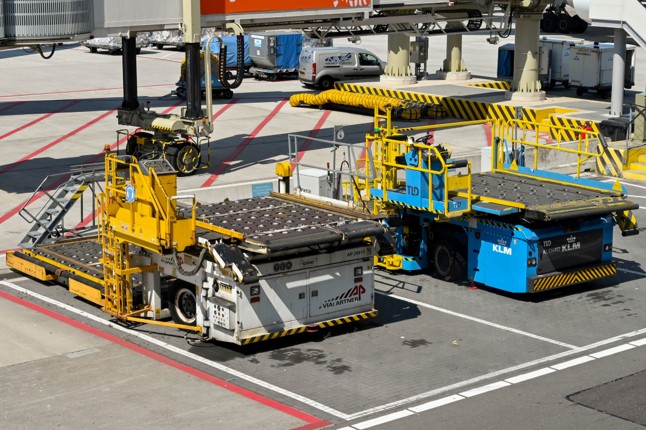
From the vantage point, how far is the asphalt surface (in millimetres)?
14930

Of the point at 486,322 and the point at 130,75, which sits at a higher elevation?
the point at 130,75

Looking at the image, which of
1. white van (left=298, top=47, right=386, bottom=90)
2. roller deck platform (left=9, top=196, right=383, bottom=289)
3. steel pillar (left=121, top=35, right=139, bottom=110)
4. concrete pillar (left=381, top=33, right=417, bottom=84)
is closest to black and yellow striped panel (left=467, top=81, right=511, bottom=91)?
concrete pillar (left=381, top=33, right=417, bottom=84)

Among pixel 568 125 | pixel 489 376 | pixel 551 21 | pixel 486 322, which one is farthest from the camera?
pixel 551 21

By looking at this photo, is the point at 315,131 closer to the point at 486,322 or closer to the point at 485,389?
the point at 486,322

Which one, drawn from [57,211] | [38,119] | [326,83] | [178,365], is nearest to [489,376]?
[178,365]

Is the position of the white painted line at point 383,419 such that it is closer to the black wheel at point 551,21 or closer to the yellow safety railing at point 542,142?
the yellow safety railing at point 542,142


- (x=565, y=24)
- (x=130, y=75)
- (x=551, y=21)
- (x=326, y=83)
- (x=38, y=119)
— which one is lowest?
(x=38, y=119)

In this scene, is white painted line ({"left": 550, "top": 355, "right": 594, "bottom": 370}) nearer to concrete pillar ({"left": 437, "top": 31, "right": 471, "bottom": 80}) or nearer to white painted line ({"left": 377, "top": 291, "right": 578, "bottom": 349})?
white painted line ({"left": 377, "top": 291, "right": 578, "bottom": 349})

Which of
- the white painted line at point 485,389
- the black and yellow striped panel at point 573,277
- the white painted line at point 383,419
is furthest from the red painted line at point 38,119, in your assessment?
the white painted line at point 383,419

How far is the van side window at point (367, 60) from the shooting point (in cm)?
4772

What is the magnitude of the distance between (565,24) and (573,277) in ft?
158

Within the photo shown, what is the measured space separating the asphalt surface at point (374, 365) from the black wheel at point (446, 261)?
215 mm

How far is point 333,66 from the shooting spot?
4712 cm

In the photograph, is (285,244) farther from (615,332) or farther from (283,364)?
(615,332)
